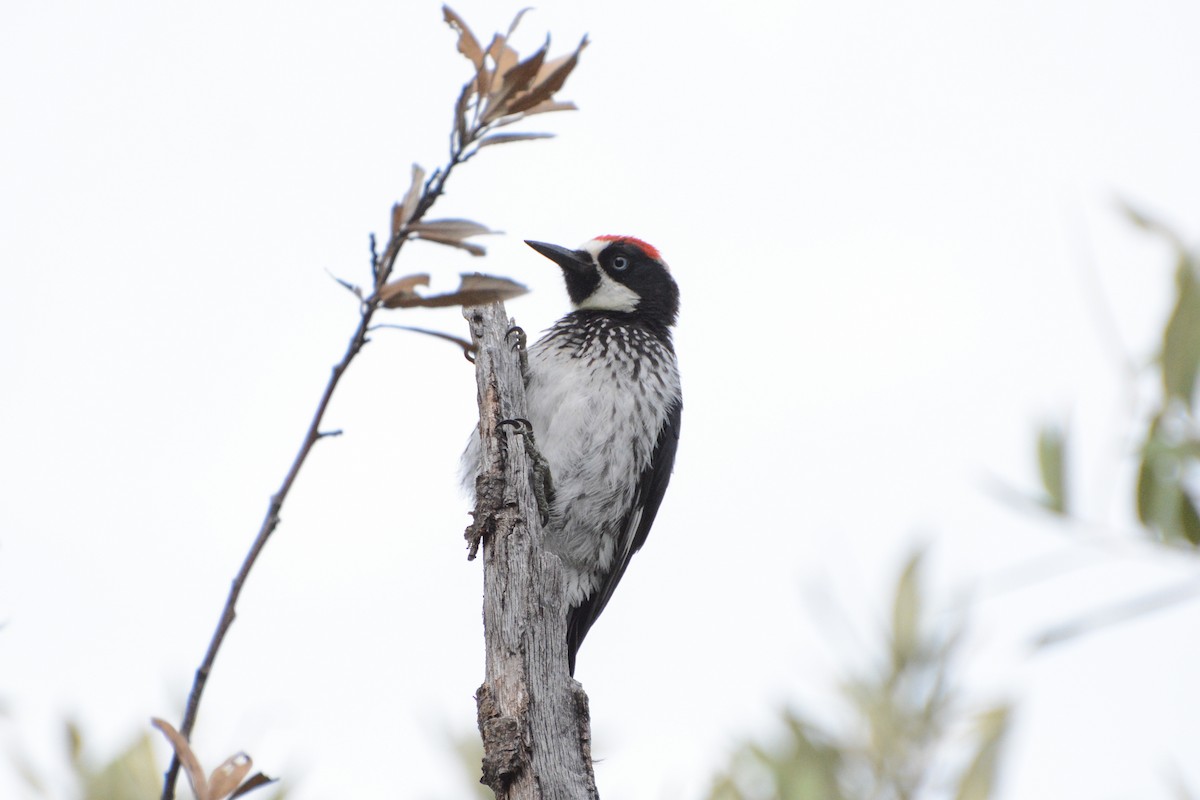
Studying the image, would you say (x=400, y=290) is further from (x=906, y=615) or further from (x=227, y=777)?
(x=906, y=615)

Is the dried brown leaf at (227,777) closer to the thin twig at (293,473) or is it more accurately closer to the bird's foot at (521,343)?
the thin twig at (293,473)

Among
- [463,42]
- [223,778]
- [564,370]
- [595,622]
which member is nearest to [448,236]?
[463,42]

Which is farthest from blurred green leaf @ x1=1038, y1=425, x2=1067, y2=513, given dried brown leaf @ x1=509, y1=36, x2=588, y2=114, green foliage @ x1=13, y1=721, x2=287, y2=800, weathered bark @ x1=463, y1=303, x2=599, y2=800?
weathered bark @ x1=463, y1=303, x2=599, y2=800

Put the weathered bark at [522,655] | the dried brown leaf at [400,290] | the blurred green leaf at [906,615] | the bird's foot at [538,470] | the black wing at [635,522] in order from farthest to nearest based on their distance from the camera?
1. the black wing at [635,522]
2. the bird's foot at [538,470]
3. the weathered bark at [522,655]
4. the blurred green leaf at [906,615]
5. the dried brown leaf at [400,290]

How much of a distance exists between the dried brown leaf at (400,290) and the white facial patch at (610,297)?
395cm

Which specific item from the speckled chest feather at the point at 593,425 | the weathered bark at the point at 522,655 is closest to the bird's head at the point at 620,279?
the speckled chest feather at the point at 593,425

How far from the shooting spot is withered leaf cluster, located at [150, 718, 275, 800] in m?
1.05

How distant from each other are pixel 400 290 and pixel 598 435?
Result: 125 inches

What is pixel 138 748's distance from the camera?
62.9 inches

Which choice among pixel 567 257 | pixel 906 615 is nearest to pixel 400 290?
pixel 906 615

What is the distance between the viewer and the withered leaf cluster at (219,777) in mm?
1054

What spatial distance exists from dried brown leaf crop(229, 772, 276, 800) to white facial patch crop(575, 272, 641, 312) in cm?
417

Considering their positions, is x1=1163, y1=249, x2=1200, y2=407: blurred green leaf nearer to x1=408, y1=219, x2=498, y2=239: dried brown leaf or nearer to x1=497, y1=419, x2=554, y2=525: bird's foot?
x1=408, y1=219, x2=498, y2=239: dried brown leaf

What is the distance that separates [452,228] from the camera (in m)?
1.37
